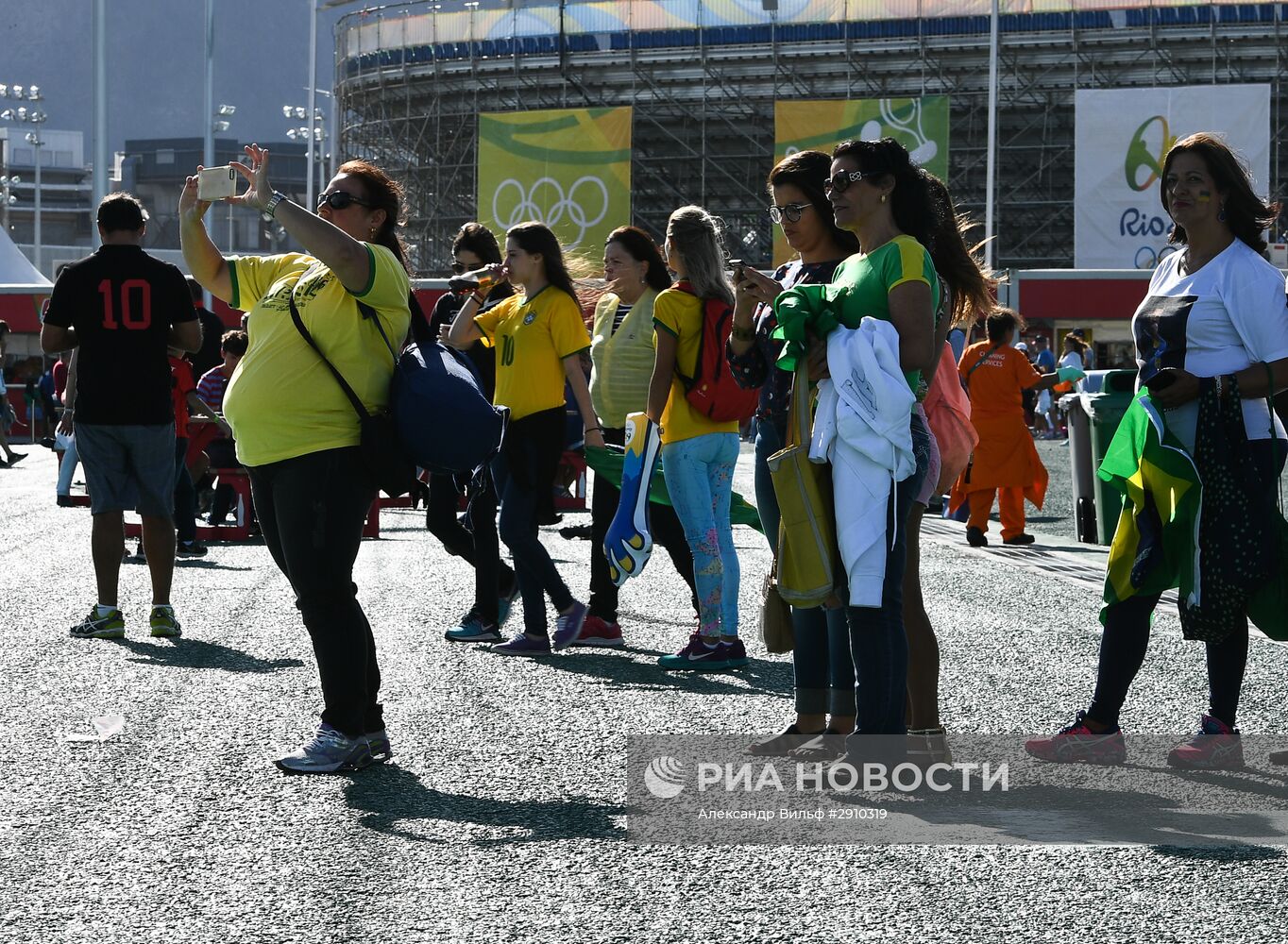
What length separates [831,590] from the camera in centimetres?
421

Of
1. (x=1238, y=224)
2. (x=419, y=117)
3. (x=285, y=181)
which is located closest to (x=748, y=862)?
(x=1238, y=224)

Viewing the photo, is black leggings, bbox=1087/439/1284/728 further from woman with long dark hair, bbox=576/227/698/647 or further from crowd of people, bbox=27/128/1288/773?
woman with long dark hair, bbox=576/227/698/647

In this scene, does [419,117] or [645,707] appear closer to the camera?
[645,707]

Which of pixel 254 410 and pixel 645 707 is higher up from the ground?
pixel 254 410

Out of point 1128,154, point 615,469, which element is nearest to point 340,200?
point 615,469

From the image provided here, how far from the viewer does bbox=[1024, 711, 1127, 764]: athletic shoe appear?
15.6 ft

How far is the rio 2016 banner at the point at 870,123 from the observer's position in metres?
37.4

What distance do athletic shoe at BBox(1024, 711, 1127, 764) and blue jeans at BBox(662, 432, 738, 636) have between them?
1.98 metres

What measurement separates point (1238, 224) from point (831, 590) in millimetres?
1571

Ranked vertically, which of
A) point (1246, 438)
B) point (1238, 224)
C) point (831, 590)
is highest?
point (1238, 224)

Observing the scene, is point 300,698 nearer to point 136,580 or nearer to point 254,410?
point 254,410

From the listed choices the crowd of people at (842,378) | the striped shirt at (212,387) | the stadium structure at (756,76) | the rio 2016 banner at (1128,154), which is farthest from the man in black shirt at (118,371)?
the stadium structure at (756,76)

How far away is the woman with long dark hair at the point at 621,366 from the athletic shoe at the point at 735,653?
517 millimetres

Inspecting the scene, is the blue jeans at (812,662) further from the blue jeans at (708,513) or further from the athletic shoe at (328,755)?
the blue jeans at (708,513)
